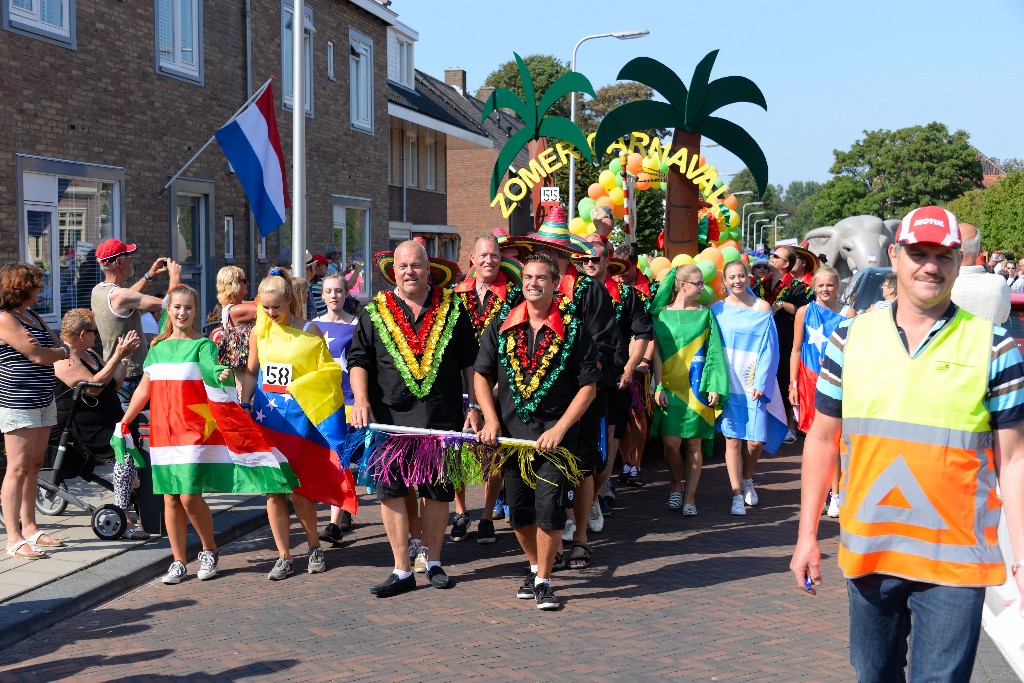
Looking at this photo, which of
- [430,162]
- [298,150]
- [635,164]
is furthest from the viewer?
[430,162]

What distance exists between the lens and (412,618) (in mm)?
6125

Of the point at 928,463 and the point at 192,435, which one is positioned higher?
the point at 928,463

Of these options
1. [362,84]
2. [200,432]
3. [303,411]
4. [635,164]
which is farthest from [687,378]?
[362,84]

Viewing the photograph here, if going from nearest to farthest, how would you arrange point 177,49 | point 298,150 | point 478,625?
point 478,625 → point 298,150 → point 177,49

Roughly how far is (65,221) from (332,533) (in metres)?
7.25

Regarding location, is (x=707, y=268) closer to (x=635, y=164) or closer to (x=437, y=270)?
(x=437, y=270)

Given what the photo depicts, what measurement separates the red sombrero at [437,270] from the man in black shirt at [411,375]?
0.62 metres

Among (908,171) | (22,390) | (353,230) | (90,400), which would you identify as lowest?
(90,400)

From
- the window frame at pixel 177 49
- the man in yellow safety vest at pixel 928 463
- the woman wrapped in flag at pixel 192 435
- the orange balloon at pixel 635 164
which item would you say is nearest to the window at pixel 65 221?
the window frame at pixel 177 49

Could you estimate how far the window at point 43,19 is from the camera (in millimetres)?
12125

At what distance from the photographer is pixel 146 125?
1495 cm

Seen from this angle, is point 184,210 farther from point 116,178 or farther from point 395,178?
point 395,178

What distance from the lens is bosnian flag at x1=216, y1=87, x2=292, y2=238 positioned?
13.5 m

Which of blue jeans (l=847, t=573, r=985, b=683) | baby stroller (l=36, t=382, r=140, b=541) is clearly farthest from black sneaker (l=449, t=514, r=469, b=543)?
blue jeans (l=847, t=573, r=985, b=683)
